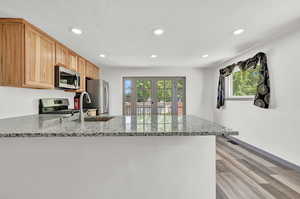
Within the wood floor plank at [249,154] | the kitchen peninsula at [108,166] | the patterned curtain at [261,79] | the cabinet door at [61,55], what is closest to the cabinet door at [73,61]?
the cabinet door at [61,55]

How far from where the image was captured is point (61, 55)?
2809 millimetres

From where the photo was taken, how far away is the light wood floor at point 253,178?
6.14 ft

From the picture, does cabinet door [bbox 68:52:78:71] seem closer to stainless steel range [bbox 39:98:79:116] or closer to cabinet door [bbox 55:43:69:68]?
cabinet door [bbox 55:43:69:68]

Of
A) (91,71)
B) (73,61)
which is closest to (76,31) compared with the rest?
(73,61)

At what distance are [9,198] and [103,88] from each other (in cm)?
298

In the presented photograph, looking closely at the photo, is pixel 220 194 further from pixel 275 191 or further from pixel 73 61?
pixel 73 61

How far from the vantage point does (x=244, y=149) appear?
340 centimetres

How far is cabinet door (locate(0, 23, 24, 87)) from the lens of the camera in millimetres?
1956

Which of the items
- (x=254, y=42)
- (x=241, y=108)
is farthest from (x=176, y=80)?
(x=254, y=42)

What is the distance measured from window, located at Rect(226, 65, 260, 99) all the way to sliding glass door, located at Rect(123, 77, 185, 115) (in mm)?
1474

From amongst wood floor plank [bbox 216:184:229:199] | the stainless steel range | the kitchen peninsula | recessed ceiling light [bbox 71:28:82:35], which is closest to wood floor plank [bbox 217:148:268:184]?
wood floor plank [bbox 216:184:229:199]

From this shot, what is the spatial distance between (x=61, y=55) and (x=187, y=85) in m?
3.64

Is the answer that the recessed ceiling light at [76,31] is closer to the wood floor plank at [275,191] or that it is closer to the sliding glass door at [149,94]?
the sliding glass door at [149,94]

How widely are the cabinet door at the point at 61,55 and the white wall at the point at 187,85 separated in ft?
6.63
